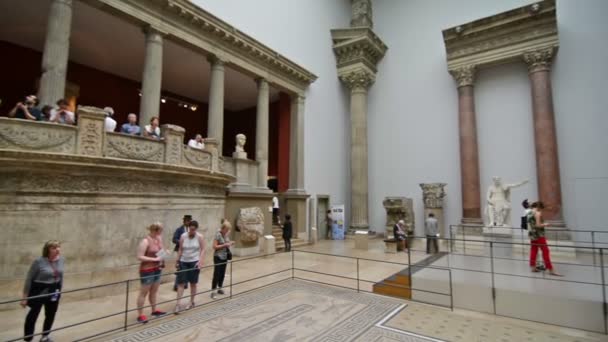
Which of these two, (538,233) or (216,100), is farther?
(216,100)

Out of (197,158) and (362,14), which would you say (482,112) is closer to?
(362,14)

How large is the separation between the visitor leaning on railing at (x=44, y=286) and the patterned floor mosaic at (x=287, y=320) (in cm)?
88

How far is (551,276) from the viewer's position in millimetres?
6879

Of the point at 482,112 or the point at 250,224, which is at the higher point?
the point at 482,112

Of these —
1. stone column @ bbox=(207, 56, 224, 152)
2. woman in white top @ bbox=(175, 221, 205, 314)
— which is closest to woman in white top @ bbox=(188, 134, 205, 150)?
stone column @ bbox=(207, 56, 224, 152)

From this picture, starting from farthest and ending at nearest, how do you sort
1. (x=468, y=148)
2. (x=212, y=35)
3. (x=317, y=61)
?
(x=317, y=61)
(x=468, y=148)
(x=212, y=35)

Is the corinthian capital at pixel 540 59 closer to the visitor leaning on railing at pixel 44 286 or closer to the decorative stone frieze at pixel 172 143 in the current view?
the decorative stone frieze at pixel 172 143

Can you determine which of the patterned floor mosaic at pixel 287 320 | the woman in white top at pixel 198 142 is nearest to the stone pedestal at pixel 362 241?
the patterned floor mosaic at pixel 287 320

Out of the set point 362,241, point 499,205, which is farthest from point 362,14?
point 362,241

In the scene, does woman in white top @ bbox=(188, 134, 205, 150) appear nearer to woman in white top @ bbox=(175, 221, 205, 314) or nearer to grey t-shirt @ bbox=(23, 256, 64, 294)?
woman in white top @ bbox=(175, 221, 205, 314)

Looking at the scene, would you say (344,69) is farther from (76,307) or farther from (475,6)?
(76,307)

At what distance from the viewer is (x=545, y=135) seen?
13188 millimetres

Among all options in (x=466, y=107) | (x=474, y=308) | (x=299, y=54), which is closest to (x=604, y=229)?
(x=466, y=107)

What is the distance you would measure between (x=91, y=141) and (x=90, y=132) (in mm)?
182
